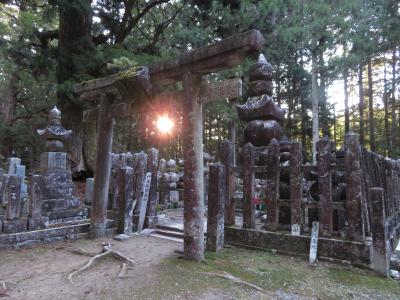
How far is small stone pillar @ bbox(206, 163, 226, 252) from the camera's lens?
6039 mm

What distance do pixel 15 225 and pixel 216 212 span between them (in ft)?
14.9

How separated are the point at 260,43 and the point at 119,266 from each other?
4.34 metres

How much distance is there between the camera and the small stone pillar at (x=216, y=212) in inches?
238

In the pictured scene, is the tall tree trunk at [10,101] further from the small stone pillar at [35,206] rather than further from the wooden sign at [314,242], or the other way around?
the wooden sign at [314,242]

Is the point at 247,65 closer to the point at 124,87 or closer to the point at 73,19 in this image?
the point at 73,19

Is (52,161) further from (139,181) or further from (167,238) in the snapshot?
(167,238)

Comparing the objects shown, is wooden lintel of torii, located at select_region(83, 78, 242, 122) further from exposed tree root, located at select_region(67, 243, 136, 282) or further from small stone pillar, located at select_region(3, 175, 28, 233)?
small stone pillar, located at select_region(3, 175, 28, 233)

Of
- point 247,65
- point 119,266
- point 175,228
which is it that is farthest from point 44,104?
point 119,266

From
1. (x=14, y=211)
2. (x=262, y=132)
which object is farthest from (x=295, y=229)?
(x=14, y=211)

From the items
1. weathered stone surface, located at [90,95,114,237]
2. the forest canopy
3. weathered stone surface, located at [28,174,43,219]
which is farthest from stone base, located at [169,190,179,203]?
weathered stone surface, located at [28,174,43,219]

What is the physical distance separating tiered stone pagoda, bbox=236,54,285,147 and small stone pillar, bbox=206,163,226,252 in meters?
1.87

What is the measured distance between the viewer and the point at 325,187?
5.54 metres

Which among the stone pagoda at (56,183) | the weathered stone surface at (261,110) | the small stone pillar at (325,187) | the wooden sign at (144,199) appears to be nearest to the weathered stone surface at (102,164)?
the wooden sign at (144,199)

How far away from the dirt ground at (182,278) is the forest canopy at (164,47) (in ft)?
9.66
